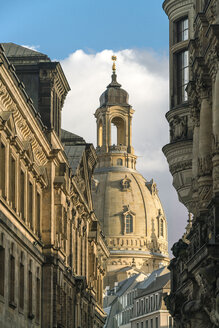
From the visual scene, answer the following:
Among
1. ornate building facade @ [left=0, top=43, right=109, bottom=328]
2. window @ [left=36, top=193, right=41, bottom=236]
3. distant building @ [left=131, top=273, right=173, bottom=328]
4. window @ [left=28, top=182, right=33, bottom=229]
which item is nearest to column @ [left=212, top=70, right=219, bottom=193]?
ornate building facade @ [left=0, top=43, right=109, bottom=328]

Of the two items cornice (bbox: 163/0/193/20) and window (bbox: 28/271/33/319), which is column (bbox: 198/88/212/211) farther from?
window (bbox: 28/271/33/319)

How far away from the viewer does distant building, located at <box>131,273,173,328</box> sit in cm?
18050

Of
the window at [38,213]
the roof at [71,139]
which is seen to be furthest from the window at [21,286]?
the roof at [71,139]

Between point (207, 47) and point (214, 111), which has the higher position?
point (207, 47)

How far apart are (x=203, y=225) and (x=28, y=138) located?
52.4 feet

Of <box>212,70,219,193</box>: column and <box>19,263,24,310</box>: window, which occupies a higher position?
<box>212,70,219,193</box>: column

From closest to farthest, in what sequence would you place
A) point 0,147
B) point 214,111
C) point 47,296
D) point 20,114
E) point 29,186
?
point 214,111, point 0,147, point 20,114, point 29,186, point 47,296

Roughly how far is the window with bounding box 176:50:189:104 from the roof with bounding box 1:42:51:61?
513 inches

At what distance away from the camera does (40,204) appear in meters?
62.3

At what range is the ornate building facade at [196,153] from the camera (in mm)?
39406

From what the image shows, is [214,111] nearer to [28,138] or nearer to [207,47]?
[207,47]

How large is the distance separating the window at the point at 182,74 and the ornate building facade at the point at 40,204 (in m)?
7.35

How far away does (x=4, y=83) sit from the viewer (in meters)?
49.0

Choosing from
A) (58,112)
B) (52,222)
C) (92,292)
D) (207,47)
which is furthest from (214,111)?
(92,292)
